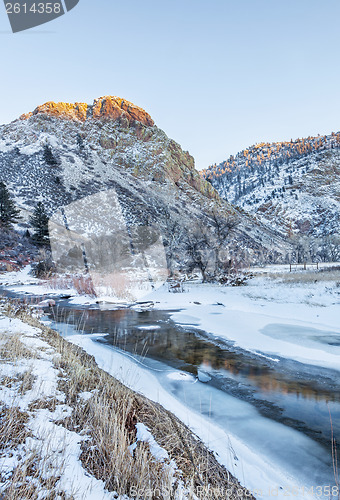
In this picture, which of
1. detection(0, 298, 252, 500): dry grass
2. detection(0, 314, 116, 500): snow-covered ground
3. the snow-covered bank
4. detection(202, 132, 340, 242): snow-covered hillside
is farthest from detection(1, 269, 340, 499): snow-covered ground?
detection(202, 132, 340, 242): snow-covered hillside

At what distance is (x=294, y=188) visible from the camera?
12175 cm

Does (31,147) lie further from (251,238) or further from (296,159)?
(296,159)

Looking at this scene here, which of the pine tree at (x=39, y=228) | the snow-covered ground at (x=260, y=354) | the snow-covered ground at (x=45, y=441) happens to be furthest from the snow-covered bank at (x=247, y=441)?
the pine tree at (x=39, y=228)

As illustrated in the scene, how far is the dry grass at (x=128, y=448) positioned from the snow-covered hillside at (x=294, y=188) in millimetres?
93029

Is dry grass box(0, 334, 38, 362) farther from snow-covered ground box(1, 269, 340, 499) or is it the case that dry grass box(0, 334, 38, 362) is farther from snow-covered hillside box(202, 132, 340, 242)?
snow-covered hillside box(202, 132, 340, 242)

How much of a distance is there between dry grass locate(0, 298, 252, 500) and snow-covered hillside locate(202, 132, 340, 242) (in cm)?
9303

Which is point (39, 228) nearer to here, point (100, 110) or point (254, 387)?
point (254, 387)

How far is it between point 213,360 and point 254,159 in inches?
8064

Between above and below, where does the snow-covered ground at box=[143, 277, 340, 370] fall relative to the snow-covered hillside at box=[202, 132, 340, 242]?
below

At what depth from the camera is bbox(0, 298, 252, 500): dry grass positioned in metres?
2.26

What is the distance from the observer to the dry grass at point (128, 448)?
2.26 metres

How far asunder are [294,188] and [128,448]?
13582 centimetres

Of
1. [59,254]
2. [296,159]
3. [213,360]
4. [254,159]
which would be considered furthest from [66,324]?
[254,159]

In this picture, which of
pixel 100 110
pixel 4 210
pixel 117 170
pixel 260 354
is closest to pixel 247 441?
pixel 260 354
